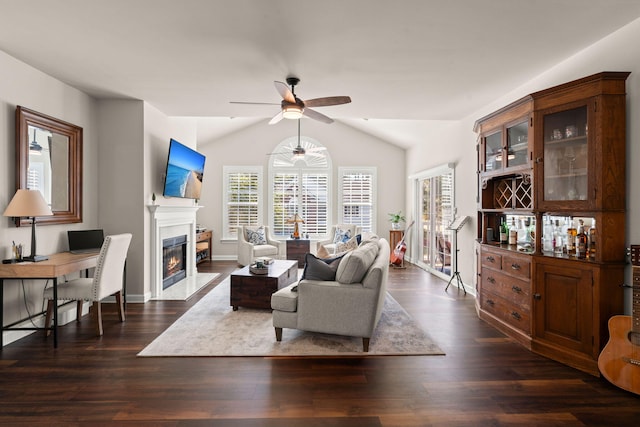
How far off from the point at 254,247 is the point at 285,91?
469 cm

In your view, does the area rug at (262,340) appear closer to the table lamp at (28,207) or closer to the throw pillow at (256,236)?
the table lamp at (28,207)

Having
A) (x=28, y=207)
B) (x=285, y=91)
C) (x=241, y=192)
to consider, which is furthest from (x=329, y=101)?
(x=241, y=192)

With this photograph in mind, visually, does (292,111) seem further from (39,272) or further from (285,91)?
(39,272)

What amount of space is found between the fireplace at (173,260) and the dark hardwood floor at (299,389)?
2.16 m

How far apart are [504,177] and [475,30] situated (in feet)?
6.43

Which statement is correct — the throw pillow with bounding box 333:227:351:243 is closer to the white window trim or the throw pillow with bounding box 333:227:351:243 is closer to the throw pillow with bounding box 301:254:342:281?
the white window trim

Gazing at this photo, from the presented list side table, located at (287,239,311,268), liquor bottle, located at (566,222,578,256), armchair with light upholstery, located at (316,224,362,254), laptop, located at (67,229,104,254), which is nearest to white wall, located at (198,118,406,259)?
armchair with light upholstery, located at (316,224,362,254)

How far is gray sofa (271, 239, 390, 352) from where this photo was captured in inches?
127

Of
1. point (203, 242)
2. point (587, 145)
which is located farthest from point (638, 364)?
point (203, 242)

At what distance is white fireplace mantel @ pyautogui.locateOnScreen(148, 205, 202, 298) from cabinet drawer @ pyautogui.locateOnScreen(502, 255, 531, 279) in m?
4.65

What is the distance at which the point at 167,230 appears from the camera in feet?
18.5

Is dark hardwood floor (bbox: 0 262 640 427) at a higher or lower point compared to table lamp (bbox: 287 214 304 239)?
lower

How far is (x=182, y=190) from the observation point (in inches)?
227

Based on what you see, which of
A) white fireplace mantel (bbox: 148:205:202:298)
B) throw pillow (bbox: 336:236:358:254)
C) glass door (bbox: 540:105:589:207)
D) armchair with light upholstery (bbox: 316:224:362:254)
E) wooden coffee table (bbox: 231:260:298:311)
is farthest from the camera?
armchair with light upholstery (bbox: 316:224:362:254)
